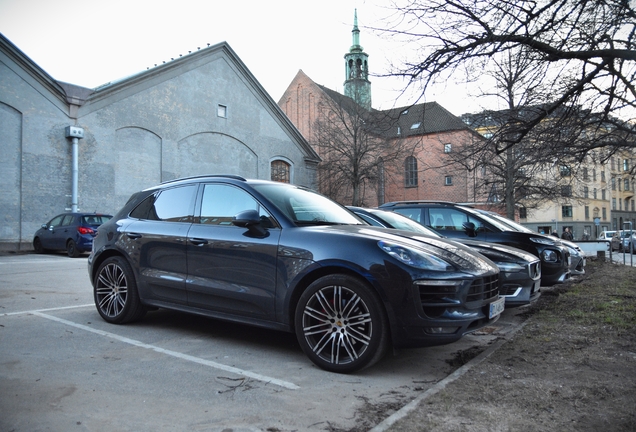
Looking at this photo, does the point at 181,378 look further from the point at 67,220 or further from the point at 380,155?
the point at 380,155

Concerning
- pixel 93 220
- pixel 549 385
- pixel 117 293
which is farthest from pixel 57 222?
pixel 549 385

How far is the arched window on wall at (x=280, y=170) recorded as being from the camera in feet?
103

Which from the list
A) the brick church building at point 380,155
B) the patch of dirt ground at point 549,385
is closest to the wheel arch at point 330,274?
the patch of dirt ground at point 549,385

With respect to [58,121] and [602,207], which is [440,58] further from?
[602,207]

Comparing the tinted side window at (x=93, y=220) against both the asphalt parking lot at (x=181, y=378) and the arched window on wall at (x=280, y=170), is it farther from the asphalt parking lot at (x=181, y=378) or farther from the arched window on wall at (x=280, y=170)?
the arched window on wall at (x=280, y=170)

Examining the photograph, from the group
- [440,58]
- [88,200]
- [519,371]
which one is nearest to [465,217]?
[440,58]

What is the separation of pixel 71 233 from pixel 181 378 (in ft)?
49.4

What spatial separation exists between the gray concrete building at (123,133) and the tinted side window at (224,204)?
17.9 m

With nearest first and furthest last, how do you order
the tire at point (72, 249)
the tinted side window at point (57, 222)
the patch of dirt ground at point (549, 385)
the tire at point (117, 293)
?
the patch of dirt ground at point (549, 385)
the tire at point (117, 293)
the tire at point (72, 249)
the tinted side window at point (57, 222)

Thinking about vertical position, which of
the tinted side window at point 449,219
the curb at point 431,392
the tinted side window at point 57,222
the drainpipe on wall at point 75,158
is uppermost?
the drainpipe on wall at point 75,158

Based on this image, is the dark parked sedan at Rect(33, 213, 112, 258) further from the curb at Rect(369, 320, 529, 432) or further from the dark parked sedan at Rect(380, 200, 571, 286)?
the curb at Rect(369, 320, 529, 432)

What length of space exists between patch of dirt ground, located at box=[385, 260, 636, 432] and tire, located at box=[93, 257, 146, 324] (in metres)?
3.60

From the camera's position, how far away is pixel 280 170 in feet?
105

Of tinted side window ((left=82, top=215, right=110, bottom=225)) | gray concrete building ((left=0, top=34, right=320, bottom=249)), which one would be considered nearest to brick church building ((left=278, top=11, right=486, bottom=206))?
gray concrete building ((left=0, top=34, right=320, bottom=249))
